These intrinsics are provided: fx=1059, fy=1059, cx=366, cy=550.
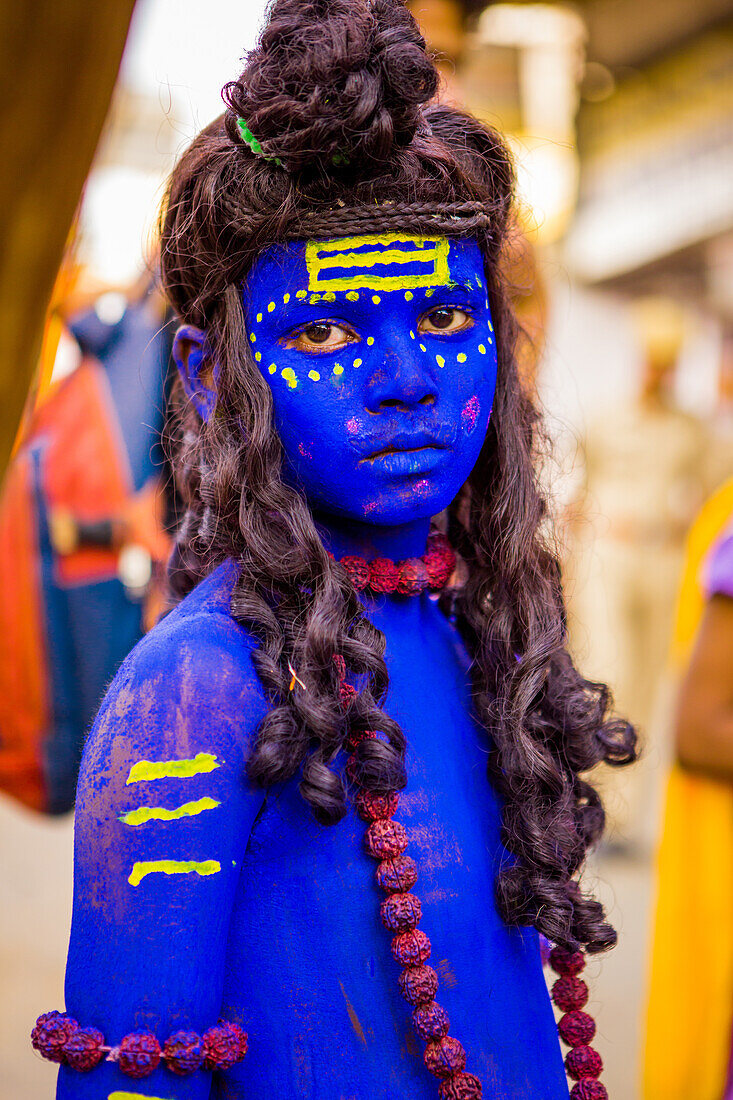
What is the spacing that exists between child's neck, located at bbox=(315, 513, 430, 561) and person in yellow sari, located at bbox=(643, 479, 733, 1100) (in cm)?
90

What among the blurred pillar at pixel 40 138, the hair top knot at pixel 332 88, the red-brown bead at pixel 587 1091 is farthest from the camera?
the red-brown bead at pixel 587 1091

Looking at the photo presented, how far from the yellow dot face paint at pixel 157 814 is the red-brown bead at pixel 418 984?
25 cm

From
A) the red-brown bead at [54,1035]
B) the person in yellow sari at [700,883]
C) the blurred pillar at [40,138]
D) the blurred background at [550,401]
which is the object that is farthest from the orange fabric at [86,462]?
the blurred pillar at [40,138]

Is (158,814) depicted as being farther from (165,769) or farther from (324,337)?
(324,337)

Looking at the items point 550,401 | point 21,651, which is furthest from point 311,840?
point 550,401

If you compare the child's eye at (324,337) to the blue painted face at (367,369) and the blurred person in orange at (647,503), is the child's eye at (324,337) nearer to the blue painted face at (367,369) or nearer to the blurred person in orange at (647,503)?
Result: the blue painted face at (367,369)

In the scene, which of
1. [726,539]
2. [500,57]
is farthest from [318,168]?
[500,57]

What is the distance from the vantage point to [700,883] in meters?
1.99

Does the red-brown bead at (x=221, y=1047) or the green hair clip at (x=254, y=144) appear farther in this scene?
the green hair clip at (x=254, y=144)

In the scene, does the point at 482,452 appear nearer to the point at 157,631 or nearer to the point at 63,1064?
the point at 157,631

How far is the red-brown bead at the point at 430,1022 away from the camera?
989 mm

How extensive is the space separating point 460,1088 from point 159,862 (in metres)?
0.35

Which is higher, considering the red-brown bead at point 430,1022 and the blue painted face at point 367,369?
the blue painted face at point 367,369

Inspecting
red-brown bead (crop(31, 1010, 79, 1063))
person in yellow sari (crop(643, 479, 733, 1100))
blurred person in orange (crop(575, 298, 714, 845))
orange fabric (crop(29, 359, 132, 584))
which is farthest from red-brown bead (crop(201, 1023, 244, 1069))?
blurred person in orange (crop(575, 298, 714, 845))
